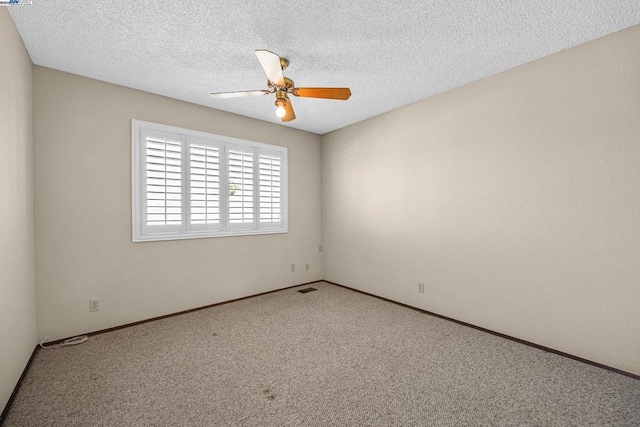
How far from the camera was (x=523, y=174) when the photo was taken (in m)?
2.64

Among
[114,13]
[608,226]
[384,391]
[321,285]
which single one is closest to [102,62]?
[114,13]

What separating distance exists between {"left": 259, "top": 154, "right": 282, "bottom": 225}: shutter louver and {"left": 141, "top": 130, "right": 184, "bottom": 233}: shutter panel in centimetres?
115

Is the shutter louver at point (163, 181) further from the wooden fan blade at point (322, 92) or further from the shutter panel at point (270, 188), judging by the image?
the wooden fan blade at point (322, 92)

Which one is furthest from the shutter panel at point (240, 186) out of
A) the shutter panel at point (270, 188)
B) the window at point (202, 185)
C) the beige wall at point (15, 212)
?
the beige wall at point (15, 212)

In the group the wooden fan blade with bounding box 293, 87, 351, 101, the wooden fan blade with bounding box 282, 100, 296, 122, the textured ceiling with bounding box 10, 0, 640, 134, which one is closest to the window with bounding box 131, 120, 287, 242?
the textured ceiling with bounding box 10, 0, 640, 134

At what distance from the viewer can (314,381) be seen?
6.81 ft

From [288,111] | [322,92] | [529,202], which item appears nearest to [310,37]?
[322,92]

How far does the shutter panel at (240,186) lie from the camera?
3.86 meters

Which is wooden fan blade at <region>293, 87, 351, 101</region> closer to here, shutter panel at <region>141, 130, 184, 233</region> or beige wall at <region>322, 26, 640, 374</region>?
beige wall at <region>322, 26, 640, 374</region>

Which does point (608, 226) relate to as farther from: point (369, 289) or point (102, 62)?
point (102, 62)

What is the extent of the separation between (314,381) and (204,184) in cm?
263

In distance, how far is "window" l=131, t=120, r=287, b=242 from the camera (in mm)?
3178

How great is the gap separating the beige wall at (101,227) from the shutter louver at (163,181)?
0.21 metres

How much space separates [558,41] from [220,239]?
4009mm
